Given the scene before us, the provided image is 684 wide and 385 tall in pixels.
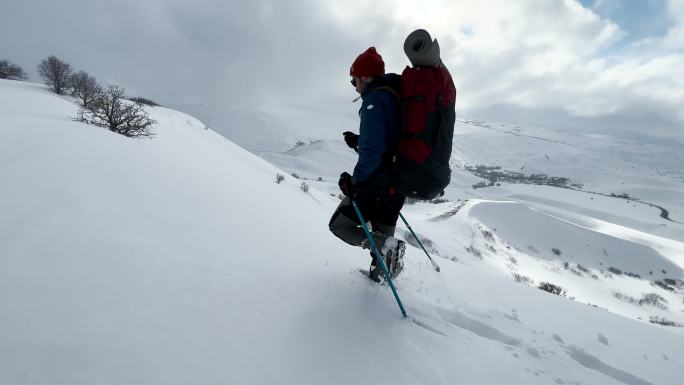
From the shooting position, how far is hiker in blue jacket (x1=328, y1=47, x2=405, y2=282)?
277 cm

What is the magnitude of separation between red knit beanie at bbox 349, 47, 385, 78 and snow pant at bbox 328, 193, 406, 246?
114cm

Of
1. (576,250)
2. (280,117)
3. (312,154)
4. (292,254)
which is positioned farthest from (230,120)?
(292,254)

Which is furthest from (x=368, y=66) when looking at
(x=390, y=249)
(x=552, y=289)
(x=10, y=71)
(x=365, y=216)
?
(x=10, y=71)

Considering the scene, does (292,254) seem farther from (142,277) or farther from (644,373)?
(644,373)

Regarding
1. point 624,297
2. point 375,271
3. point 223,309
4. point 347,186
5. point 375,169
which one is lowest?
point 624,297

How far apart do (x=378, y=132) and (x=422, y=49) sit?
75cm

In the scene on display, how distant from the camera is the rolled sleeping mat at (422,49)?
262cm

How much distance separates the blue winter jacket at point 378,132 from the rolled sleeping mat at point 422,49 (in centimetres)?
27

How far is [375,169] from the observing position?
2.83 m

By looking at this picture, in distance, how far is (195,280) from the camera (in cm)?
245

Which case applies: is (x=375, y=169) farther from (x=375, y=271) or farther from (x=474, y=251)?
(x=474, y=251)

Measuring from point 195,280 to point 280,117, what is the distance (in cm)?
17463

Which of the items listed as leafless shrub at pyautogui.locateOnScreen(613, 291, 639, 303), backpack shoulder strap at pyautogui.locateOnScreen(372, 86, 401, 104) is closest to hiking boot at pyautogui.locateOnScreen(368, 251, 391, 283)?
backpack shoulder strap at pyautogui.locateOnScreen(372, 86, 401, 104)

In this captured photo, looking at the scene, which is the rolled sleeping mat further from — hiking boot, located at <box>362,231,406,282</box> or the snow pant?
hiking boot, located at <box>362,231,406,282</box>
